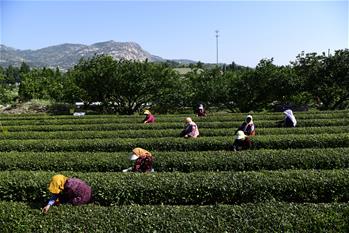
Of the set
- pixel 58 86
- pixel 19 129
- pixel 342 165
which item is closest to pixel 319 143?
pixel 342 165

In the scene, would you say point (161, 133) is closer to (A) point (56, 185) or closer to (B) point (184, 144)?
(B) point (184, 144)

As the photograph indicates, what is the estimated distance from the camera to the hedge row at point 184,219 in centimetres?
730

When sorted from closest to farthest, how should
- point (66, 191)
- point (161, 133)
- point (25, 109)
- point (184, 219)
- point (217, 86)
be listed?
1. point (184, 219)
2. point (66, 191)
3. point (161, 133)
4. point (217, 86)
5. point (25, 109)

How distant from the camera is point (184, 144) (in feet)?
46.8

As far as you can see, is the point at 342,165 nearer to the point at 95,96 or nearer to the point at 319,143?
the point at 319,143

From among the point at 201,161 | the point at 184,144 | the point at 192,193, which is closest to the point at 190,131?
the point at 184,144

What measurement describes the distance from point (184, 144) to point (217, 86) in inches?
936

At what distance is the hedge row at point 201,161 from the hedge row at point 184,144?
2.03 metres

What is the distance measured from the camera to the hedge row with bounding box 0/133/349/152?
13977 mm

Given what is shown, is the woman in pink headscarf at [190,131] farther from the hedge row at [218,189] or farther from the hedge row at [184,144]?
the hedge row at [218,189]

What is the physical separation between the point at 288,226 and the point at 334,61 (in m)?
29.4

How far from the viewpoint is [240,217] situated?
24.5ft

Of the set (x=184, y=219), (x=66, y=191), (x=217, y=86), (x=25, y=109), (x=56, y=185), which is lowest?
(x=25, y=109)

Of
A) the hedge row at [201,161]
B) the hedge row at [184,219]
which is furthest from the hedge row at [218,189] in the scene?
the hedge row at [201,161]
